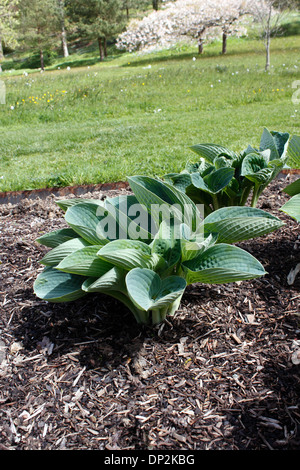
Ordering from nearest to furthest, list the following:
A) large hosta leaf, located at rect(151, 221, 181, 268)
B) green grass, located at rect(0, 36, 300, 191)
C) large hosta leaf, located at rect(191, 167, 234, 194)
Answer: large hosta leaf, located at rect(151, 221, 181, 268), large hosta leaf, located at rect(191, 167, 234, 194), green grass, located at rect(0, 36, 300, 191)

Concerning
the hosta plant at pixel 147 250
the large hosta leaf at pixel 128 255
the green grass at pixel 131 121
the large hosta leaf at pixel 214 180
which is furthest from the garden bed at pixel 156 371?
the green grass at pixel 131 121

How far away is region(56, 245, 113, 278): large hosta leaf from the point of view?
1503 millimetres

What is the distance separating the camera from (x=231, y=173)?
208 centimetres

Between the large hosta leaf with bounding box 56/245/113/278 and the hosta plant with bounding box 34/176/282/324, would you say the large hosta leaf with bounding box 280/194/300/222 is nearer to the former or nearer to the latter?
the hosta plant with bounding box 34/176/282/324

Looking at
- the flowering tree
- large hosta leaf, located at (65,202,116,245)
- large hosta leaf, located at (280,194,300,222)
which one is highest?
the flowering tree

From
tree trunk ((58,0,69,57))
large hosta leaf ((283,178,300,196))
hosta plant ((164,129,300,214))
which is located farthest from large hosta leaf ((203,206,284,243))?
tree trunk ((58,0,69,57))

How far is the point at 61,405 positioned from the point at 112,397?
0.66 feet

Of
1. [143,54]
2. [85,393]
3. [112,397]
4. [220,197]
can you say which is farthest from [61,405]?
[143,54]

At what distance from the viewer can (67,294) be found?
161cm

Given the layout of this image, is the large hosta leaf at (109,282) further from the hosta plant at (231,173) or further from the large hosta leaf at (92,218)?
the hosta plant at (231,173)

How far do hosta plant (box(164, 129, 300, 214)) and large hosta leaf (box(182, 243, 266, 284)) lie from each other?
23.0 inches

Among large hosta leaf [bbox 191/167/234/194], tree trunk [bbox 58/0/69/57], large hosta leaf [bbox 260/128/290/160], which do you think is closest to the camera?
large hosta leaf [bbox 191/167/234/194]

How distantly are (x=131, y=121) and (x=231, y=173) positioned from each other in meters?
6.07

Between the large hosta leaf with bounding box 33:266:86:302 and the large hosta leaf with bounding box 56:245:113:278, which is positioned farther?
the large hosta leaf with bounding box 33:266:86:302
